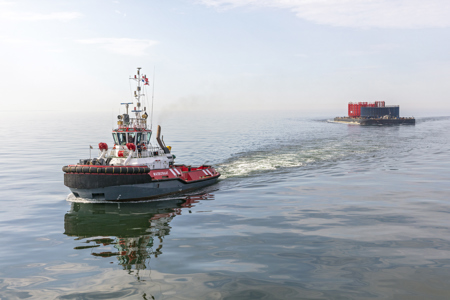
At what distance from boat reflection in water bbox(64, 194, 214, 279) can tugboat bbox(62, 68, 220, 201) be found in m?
0.83

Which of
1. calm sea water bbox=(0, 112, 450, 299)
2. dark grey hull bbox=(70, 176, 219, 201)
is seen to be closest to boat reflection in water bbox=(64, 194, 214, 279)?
calm sea water bbox=(0, 112, 450, 299)

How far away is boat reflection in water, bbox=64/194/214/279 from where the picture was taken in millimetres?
14594

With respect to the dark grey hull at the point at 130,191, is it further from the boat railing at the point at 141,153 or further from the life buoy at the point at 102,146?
the life buoy at the point at 102,146

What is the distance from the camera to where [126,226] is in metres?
18.2

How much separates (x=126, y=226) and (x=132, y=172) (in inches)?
182

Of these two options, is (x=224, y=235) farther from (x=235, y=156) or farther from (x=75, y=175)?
(x=235, y=156)

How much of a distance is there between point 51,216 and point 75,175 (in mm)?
2784

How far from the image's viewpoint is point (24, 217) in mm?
19625

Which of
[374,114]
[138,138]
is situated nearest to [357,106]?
[374,114]

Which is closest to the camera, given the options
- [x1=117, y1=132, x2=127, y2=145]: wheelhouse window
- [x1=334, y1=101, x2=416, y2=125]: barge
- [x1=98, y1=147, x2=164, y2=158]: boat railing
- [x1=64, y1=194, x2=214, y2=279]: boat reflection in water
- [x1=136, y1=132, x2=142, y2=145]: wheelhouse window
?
[x1=64, y1=194, x2=214, y2=279]: boat reflection in water

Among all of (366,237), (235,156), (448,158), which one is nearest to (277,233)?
(366,237)

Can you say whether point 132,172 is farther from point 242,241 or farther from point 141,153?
point 242,241

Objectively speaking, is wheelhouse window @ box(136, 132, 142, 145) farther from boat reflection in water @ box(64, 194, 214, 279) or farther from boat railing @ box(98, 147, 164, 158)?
boat reflection in water @ box(64, 194, 214, 279)

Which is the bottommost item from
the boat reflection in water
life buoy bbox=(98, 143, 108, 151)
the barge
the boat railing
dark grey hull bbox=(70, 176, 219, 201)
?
the boat reflection in water
